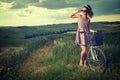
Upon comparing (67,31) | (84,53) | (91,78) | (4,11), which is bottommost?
(91,78)

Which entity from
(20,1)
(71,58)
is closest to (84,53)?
(71,58)

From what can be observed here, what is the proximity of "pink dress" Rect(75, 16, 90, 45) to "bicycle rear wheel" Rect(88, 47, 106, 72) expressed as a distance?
27 cm

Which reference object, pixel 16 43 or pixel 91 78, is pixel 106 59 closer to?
pixel 91 78

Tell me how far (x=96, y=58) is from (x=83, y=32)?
0.68 metres

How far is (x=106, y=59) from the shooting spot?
741 centimetres

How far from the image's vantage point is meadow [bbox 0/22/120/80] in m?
7.38

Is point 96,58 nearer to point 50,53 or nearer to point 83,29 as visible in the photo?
point 83,29

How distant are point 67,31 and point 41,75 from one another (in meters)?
1.25

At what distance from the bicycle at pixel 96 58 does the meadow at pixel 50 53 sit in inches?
4.4

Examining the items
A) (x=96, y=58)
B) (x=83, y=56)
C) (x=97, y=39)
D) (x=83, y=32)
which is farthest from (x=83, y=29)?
(x=96, y=58)

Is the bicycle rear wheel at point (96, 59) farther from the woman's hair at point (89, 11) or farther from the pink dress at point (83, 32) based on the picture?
the woman's hair at point (89, 11)

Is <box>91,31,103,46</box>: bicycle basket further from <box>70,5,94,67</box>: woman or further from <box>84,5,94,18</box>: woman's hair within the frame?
<box>84,5,94,18</box>: woman's hair

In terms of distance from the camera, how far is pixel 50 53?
Result: 7695mm

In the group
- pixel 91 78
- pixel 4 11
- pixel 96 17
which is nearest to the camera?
pixel 91 78
